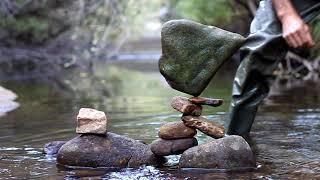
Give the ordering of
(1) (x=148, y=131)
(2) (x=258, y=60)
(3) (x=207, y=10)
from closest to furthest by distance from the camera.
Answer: (2) (x=258, y=60)
(1) (x=148, y=131)
(3) (x=207, y=10)

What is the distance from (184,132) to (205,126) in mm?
144

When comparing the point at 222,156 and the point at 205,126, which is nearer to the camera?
the point at 222,156

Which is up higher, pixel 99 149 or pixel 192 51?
pixel 192 51

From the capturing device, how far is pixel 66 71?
19531mm

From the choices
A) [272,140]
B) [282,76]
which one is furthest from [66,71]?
[272,140]

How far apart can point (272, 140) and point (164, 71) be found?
1.17m

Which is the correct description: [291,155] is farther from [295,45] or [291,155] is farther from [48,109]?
[48,109]

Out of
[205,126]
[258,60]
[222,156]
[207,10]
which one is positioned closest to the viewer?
[222,156]

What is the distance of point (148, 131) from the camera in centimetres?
529

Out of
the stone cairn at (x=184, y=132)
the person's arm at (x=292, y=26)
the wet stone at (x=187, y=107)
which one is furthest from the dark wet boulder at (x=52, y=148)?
the person's arm at (x=292, y=26)

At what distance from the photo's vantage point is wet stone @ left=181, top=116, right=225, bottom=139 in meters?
4.00

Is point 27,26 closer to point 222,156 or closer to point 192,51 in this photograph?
point 192,51

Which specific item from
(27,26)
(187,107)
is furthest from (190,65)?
(27,26)

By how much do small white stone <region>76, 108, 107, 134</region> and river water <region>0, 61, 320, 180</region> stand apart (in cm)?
29
